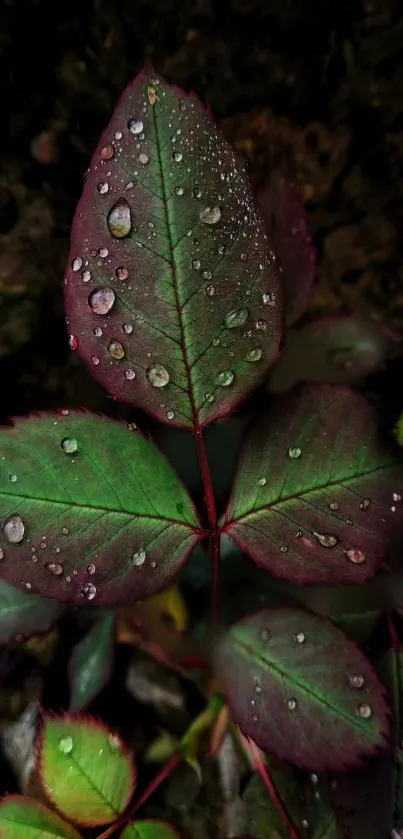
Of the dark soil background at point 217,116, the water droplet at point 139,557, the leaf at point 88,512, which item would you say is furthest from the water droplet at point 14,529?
the dark soil background at point 217,116

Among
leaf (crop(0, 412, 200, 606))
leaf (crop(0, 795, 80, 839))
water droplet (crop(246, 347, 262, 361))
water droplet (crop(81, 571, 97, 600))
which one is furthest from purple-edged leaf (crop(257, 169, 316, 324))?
leaf (crop(0, 795, 80, 839))

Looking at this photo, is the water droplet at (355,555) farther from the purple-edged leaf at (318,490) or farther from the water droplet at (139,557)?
the water droplet at (139,557)

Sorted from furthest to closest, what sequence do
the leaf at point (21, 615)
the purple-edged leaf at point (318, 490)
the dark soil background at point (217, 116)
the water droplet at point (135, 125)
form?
the dark soil background at point (217, 116)
the leaf at point (21, 615)
the purple-edged leaf at point (318, 490)
the water droplet at point (135, 125)

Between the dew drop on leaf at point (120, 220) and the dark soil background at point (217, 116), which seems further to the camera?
the dark soil background at point (217, 116)

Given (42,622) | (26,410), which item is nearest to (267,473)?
(42,622)

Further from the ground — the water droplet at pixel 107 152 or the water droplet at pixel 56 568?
the water droplet at pixel 107 152

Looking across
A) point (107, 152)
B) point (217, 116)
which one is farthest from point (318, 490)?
point (217, 116)

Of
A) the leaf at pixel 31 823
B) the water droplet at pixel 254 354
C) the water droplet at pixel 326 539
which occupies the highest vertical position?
the water droplet at pixel 254 354
